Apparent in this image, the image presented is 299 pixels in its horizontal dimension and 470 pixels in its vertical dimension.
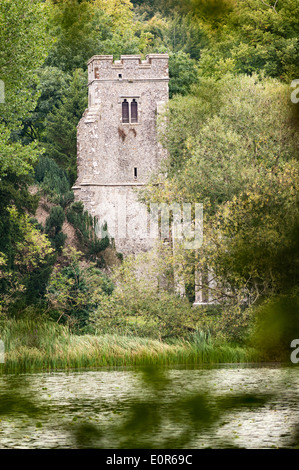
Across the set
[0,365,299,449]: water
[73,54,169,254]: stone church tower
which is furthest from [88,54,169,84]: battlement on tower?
[0,365,299,449]: water

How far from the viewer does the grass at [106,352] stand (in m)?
18.9

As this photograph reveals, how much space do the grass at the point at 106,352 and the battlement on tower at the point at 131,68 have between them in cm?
2536

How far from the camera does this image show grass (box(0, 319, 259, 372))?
62.0 ft

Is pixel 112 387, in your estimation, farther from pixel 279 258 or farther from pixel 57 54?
pixel 57 54

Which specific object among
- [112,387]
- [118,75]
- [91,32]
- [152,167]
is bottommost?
[112,387]

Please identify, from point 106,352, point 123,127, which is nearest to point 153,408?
point 106,352

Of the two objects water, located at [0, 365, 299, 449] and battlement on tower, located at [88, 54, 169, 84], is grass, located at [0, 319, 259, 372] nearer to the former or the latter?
water, located at [0, 365, 299, 449]

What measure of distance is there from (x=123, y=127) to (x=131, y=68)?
348 centimetres

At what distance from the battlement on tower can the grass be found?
25.4 metres

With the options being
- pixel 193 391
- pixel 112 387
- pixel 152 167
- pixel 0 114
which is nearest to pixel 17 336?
pixel 112 387

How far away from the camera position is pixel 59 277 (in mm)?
28875

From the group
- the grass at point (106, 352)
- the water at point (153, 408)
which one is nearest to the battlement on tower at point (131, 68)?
the grass at point (106, 352)

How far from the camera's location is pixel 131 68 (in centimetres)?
4256
